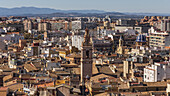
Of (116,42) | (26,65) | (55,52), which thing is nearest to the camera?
(26,65)

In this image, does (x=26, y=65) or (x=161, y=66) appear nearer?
(x=161, y=66)

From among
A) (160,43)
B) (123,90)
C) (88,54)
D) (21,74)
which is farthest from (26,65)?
(160,43)

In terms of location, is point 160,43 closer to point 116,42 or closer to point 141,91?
point 116,42

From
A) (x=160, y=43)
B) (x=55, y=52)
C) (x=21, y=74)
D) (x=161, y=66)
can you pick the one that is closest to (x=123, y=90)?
(x=161, y=66)

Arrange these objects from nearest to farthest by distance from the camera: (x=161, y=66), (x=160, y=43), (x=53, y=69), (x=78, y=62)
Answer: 1. (x=161, y=66)
2. (x=53, y=69)
3. (x=78, y=62)
4. (x=160, y=43)

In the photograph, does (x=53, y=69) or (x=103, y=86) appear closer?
(x=103, y=86)

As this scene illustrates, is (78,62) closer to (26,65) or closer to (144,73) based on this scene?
(26,65)

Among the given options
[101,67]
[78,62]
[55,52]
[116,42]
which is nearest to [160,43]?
[116,42]

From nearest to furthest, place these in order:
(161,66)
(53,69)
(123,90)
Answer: (123,90)
(161,66)
(53,69)

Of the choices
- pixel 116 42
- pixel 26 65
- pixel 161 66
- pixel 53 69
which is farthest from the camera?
pixel 116 42
